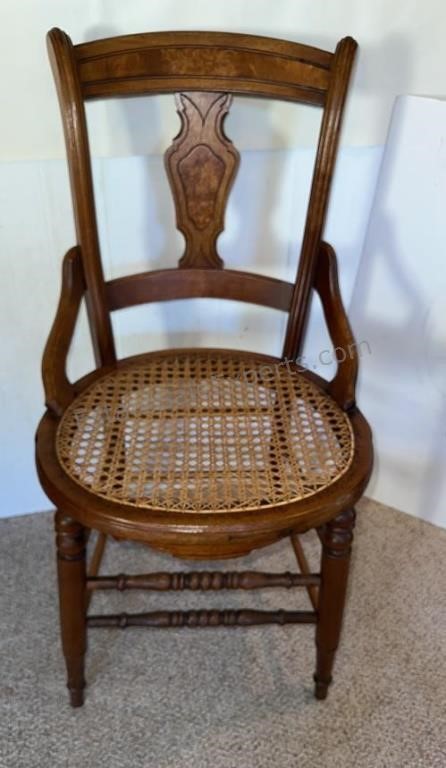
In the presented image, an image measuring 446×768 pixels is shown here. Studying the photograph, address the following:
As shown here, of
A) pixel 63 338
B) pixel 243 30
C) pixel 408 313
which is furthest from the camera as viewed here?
pixel 408 313

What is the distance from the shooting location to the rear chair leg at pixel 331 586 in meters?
0.89

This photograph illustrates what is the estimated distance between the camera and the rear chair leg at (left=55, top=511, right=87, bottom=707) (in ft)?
2.83

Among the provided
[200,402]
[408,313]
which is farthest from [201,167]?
[408,313]

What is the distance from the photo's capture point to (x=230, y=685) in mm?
1104

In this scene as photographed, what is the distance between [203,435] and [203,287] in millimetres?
269

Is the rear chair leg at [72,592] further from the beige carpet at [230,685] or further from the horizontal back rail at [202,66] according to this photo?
the horizontal back rail at [202,66]

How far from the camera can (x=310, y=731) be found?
3.42ft

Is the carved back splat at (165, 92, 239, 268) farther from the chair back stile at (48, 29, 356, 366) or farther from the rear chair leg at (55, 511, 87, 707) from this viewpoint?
the rear chair leg at (55, 511, 87, 707)

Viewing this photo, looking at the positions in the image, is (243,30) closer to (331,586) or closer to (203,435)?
(203,435)

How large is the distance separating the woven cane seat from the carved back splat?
0.20 m

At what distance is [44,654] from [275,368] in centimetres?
61

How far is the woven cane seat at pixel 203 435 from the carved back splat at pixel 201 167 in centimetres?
20

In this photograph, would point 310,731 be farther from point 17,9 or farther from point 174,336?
point 17,9

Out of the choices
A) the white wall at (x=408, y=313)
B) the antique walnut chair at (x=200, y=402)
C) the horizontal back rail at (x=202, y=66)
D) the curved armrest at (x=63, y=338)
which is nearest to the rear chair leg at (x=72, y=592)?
the antique walnut chair at (x=200, y=402)
